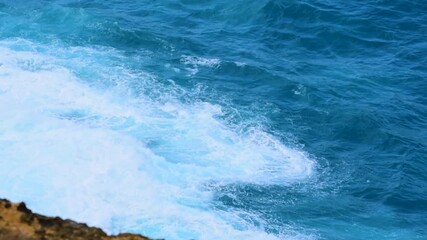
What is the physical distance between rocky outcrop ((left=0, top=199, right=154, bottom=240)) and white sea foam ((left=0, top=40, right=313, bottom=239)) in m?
17.2

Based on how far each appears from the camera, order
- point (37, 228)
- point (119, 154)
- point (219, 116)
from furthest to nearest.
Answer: point (219, 116)
point (119, 154)
point (37, 228)

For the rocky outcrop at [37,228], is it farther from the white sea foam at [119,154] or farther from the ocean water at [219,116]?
the white sea foam at [119,154]

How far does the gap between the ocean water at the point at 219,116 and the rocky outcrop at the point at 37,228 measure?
55.4 feet

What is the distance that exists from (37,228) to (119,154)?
22.6m

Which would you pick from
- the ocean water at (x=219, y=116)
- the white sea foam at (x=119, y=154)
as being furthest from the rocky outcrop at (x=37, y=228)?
the white sea foam at (x=119, y=154)

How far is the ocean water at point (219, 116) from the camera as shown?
99.7ft

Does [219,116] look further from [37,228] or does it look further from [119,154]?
[37,228]

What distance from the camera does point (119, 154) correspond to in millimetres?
33000

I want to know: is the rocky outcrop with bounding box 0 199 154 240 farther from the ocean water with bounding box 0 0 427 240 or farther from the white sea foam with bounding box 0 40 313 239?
the white sea foam with bounding box 0 40 313 239

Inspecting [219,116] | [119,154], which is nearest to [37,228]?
[119,154]

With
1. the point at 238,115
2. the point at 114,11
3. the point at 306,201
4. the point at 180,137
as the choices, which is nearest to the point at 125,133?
the point at 180,137

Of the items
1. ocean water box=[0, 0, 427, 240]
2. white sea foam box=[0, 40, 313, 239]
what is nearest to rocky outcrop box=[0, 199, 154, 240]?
ocean water box=[0, 0, 427, 240]

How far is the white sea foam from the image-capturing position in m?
29.0

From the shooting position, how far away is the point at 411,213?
32500 millimetres
